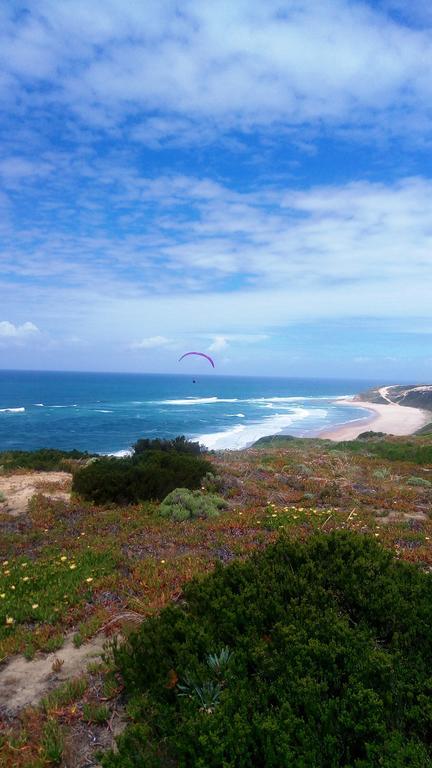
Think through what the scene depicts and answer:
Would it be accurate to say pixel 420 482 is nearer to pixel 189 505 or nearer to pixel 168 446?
pixel 189 505

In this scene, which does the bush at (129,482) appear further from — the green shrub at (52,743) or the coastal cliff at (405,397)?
the coastal cliff at (405,397)

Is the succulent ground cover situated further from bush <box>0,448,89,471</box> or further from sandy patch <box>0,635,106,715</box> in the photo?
bush <box>0,448,89,471</box>

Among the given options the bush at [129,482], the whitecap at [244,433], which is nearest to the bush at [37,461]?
the bush at [129,482]

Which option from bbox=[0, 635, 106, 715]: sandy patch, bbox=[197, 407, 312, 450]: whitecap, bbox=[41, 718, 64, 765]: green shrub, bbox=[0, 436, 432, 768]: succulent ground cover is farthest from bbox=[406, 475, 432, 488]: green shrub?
bbox=[197, 407, 312, 450]: whitecap

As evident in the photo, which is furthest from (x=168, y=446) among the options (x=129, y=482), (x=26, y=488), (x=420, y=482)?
(x=420, y=482)

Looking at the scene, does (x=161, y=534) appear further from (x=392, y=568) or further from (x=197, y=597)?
(x=392, y=568)

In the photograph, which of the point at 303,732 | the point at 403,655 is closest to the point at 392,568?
the point at 403,655

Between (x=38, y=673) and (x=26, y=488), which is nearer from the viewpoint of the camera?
(x=38, y=673)

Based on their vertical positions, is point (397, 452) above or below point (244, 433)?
above
